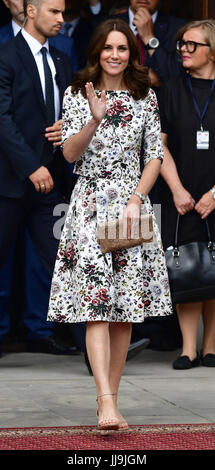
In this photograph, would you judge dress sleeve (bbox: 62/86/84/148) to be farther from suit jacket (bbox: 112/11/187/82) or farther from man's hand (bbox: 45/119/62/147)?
suit jacket (bbox: 112/11/187/82)

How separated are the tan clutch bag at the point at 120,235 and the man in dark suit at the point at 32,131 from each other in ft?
4.78

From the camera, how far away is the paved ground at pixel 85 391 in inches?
202

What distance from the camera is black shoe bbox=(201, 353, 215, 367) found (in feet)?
21.8

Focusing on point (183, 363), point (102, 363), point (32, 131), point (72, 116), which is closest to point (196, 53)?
point (32, 131)

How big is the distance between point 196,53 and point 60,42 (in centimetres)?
109

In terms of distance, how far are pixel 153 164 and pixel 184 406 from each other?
1.22 meters

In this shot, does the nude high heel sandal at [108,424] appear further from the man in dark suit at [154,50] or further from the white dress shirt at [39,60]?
the man in dark suit at [154,50]

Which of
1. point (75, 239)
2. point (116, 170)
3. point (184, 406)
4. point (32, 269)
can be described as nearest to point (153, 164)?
point (116, 170)

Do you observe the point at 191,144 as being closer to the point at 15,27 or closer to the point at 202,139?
the point at 202,139

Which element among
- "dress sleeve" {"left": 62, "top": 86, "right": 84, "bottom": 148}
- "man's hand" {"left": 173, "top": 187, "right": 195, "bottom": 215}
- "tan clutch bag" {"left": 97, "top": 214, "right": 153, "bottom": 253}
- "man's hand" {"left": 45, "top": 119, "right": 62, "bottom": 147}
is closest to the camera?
"tan clutch bag" {"left": 97, "top": 214, "right": 153, "bottom": 253}

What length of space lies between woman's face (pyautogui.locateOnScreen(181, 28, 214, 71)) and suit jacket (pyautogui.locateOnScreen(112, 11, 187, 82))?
1.15 ft

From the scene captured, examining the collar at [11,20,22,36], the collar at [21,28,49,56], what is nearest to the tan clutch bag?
the collar at [21,28,49,56]

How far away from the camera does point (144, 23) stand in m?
6.96
